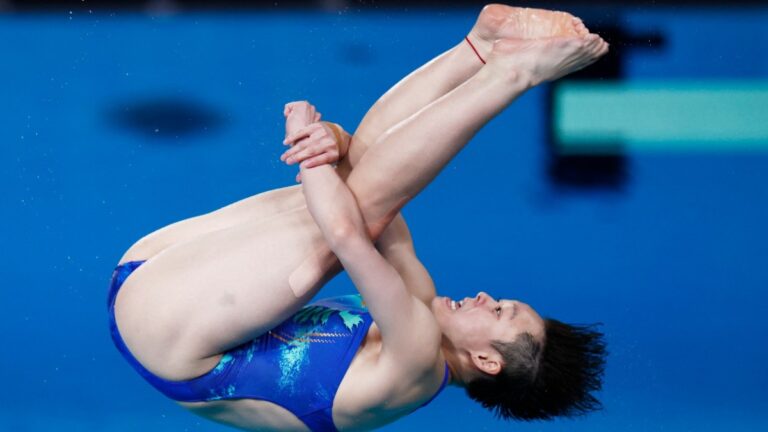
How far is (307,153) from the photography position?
1.81 meters

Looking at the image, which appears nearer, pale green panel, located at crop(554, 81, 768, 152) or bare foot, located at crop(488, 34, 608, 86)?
bare foot, located at crop(488, 34, 608, 86)

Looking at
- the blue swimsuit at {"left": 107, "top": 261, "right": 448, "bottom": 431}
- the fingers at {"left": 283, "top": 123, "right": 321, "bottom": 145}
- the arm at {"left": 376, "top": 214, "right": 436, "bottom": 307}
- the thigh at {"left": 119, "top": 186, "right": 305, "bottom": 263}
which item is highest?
the fingers at {"left": 283, "top": 123, "right": 321, "bottom": 145}

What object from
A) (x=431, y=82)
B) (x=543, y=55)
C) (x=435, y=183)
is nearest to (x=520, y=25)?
(x=543, y=55)

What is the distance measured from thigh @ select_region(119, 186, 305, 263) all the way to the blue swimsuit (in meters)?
0.06

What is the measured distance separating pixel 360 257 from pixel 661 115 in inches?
79.0

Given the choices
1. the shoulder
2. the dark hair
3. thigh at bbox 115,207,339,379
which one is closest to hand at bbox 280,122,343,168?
thigh at bbox 115,207,339,379

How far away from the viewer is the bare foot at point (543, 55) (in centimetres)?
175

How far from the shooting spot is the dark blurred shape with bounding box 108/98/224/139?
139 inches

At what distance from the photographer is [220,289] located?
1833mm

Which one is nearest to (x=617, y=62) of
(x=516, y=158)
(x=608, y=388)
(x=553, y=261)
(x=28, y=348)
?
(x=516, y=158)

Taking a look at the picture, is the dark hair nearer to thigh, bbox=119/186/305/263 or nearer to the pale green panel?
thigh, bbox=119/186/305/263

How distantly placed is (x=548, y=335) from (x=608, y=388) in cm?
114

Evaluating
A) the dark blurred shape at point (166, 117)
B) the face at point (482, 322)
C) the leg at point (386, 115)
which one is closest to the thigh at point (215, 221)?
the leg at point (386, 115)

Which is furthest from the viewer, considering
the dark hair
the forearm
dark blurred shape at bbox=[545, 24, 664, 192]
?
dark blurred shape at bbox=[545, 24, 664, 192]
